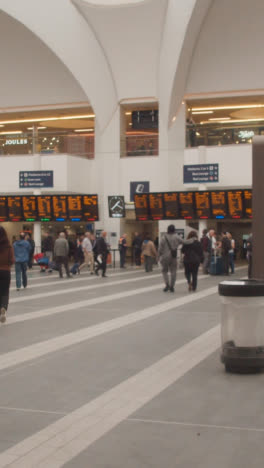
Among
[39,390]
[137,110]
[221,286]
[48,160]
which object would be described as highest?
[137,110]

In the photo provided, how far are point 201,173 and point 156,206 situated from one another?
2.58 m

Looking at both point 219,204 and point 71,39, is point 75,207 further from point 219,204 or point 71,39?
point 71,39

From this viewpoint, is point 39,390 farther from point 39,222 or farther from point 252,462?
point 39,222

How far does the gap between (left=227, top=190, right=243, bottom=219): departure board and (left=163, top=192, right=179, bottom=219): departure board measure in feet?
7.82

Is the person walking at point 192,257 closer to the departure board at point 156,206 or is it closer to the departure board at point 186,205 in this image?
the departure board at point 186,205

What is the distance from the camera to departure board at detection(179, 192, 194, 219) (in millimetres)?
30994

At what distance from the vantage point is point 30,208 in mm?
33781

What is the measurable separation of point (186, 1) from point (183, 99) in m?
5.65

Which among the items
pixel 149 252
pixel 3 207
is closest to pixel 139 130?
pixel 3 207

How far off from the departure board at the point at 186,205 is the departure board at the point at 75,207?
5.20 m

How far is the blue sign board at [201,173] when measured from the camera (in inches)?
1246

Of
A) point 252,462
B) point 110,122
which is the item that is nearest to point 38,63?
point 110,122

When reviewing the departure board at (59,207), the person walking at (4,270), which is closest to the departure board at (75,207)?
the departure board at (59,207)

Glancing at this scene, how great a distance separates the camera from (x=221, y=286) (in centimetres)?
748
